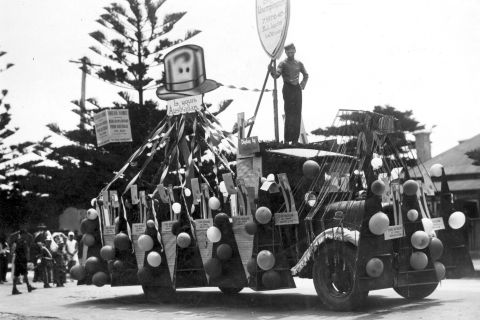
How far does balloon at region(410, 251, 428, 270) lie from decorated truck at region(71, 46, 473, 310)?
0.05 feet

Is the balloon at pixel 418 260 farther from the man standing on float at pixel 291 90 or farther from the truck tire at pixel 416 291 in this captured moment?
the man standing on float at pixel 291 90

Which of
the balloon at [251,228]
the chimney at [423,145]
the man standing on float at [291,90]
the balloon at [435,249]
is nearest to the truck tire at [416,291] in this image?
the balloon at [435,249]

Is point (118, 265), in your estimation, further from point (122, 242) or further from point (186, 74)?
point (186, 74)

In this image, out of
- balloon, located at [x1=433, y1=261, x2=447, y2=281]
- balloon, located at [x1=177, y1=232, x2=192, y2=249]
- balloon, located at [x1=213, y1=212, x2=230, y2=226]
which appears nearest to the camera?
balloon, located at [x1=433, y1=261, x2=447, y2=281]

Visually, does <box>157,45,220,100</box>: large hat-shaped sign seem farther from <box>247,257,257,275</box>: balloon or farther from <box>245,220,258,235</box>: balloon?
<box>247,257,257,275</box>: balloon

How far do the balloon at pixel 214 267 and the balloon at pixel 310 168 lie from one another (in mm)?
1931

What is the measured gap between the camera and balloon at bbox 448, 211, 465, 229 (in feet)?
35.2

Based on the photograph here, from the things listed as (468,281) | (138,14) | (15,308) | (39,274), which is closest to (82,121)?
(138,14)

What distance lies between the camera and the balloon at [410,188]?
9969 mm

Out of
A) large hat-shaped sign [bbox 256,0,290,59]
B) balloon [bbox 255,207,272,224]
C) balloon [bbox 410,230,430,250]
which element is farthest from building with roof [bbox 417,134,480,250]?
balloon [bbox 255,207,272,224]

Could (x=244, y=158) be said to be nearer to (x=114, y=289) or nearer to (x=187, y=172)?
(x=187, y=172)

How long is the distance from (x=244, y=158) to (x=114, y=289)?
709cm

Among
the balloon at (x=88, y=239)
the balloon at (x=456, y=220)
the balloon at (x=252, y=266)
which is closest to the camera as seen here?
the balloon at (x=252, y=266)

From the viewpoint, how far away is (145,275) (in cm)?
1210
